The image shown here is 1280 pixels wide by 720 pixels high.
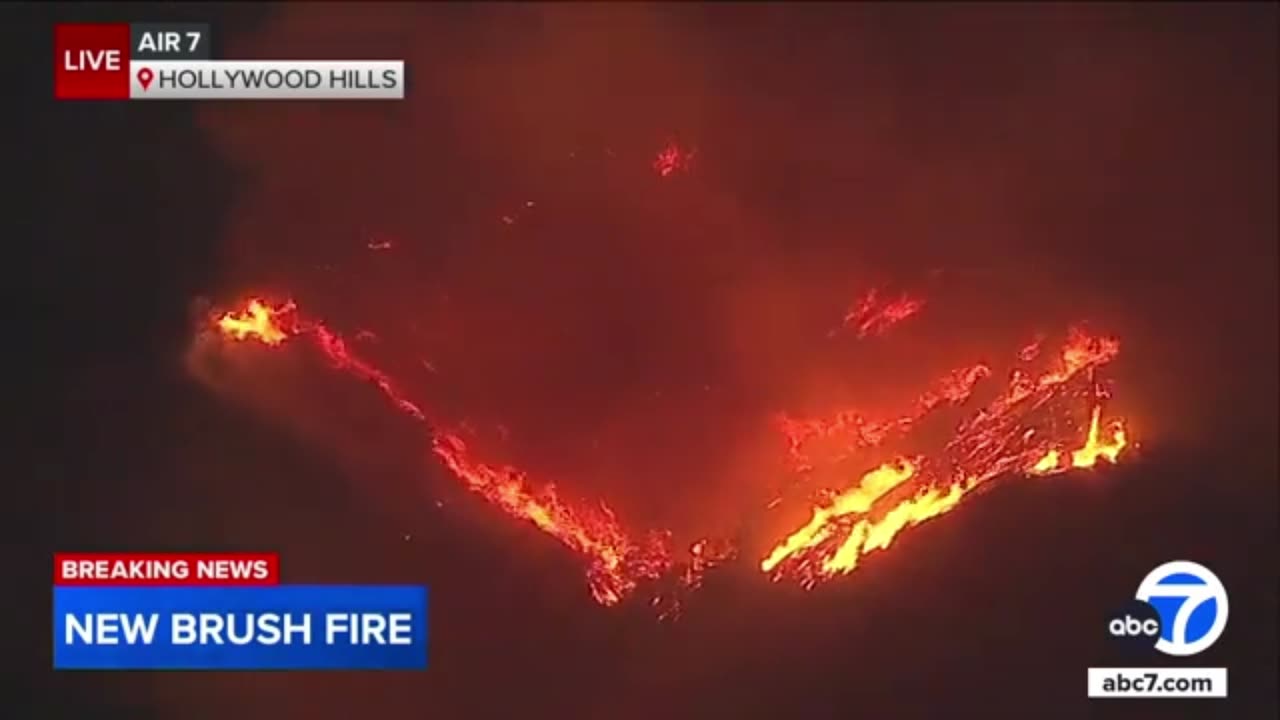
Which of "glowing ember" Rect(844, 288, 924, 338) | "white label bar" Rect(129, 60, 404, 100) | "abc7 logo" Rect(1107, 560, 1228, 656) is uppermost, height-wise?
"white label bar" Rect(129, 60, 404, 100)

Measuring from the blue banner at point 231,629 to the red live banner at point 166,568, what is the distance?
0.01 metres

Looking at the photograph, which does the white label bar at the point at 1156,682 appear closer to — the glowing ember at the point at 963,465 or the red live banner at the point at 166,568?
the glowing ember at the point at 963,465

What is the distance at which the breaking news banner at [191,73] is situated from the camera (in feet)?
7.84

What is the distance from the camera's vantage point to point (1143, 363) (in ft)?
7.85

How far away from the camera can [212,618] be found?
7.82 ft

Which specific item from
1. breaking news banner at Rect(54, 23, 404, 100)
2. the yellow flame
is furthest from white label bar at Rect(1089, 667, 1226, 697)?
breaking news banner at Rect(54, 23, 404, 100)

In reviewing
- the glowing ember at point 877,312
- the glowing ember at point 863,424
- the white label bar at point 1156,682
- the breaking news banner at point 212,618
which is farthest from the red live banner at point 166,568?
the white label bar at point 1156,682

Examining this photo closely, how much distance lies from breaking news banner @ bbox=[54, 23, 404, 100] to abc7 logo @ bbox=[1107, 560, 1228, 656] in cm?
145

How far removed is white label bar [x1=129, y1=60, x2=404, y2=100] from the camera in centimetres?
239

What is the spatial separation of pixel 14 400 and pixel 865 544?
1.39 m

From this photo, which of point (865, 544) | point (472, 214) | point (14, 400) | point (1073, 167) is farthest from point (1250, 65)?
point (14, 400)

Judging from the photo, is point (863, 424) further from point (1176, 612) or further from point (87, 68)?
point (87, 68)

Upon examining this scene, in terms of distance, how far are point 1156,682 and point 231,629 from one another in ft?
4.90

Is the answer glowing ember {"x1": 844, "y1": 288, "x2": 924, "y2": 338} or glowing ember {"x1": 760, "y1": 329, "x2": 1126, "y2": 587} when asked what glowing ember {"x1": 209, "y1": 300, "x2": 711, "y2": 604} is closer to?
glowing ember {"x1": 760, "y1": 329, "x2": 1126, "y2": 587}
